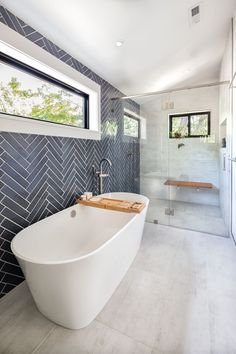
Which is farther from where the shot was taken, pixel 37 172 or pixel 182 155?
pixel 182 155

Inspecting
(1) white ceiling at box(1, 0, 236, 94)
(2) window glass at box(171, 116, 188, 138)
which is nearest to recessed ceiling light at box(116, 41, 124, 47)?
(1) white ceiling at box(1, 0, 236, 94)

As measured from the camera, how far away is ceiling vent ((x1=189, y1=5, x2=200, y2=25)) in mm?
1871

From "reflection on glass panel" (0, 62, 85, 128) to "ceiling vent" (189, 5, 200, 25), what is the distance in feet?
5.67

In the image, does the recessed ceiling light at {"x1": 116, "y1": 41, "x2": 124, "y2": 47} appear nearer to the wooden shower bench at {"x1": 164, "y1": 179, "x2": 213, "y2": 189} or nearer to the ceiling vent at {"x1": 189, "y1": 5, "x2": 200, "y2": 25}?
the ceiling vent at {"x1": 189, "y1": 5, "x2": 200, "y2": 25}

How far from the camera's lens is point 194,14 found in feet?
6.41

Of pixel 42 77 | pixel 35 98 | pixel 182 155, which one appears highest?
pixel 42 77

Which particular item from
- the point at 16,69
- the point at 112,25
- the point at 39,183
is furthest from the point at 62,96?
the point at 39,183

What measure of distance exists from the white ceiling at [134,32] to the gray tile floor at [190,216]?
2.51 metres

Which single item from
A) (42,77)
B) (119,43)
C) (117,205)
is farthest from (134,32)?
(117,205)

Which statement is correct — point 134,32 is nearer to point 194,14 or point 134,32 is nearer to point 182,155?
point 194,14

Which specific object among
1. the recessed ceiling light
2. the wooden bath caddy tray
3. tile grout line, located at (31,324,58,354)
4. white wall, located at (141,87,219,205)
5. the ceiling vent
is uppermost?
the ceiling vent

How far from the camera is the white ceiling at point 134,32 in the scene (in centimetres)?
167

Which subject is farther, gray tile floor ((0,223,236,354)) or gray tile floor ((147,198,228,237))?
gray tile floor ((147,198,228,237))

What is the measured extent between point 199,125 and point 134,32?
2.26 metres
